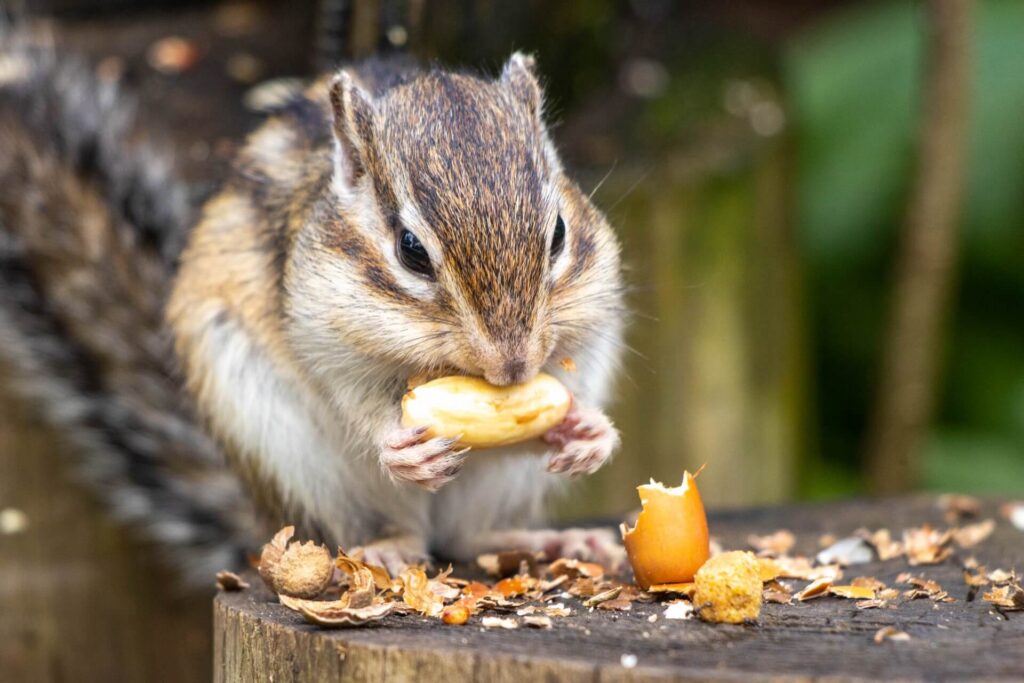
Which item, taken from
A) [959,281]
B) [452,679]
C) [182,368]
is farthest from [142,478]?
[959,281]

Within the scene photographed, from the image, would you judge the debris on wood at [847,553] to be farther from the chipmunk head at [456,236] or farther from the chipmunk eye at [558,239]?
the chipmunk eye at [558,239]

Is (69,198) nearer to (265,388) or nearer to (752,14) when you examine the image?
(265,388)

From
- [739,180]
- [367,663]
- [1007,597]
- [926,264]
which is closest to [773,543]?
[1007,597]

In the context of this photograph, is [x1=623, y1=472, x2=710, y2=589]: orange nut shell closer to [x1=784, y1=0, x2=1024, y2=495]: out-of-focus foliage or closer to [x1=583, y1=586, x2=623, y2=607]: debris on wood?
[x1=583, y1=586, x2=623, y2=607]: debris on wood

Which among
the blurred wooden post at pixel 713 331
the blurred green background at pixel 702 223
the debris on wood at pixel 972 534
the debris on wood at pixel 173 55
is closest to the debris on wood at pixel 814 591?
the debris on wood at pixel 972 534

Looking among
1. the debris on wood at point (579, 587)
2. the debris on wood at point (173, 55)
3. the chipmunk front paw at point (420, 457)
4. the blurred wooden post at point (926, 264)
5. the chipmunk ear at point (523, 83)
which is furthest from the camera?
the blurred wooden post at point (926, 264)

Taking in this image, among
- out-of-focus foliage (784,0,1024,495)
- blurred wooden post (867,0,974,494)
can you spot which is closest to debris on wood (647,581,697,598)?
blurred wooden post (867,0,974,494)

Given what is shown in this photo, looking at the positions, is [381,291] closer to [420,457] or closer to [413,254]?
[413,254]
